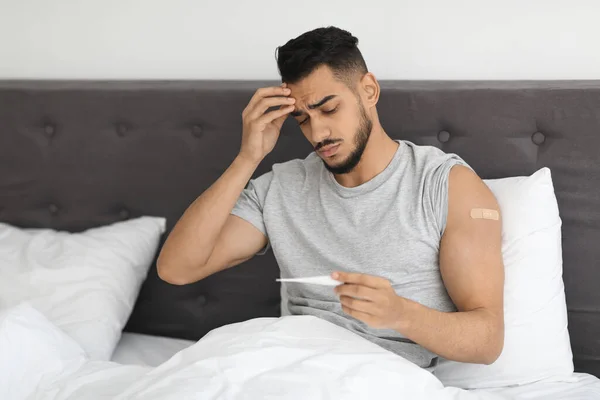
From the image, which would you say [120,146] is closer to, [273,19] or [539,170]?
[273,19]

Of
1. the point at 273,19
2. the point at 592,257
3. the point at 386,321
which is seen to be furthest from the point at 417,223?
the point at 273,19

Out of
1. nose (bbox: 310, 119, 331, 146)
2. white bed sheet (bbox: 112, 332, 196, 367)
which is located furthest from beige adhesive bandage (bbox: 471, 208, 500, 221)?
white bed sheet (bbox: 112, 332, 196, 367)

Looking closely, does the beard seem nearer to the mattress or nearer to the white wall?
the white wall

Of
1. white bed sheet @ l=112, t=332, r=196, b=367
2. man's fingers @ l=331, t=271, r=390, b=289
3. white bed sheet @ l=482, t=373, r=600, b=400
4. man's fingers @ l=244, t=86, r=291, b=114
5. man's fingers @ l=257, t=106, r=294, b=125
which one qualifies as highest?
man's fingers @ l=244, t=86, r=291, b=114

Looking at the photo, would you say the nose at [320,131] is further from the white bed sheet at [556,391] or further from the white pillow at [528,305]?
the white bed sheet at [556,391]

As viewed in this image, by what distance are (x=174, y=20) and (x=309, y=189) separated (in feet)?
2.40

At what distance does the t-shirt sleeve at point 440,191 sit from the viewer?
1.61 meters

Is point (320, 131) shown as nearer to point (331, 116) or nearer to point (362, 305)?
point (331, 116)

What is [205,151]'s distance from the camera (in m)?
2.03

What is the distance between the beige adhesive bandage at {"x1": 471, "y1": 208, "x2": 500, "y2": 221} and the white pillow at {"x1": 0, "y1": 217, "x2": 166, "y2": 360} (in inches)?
36.0

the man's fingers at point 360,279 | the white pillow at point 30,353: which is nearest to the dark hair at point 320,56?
the man's fingers at point 360,279

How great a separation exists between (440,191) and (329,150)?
0.26 metres

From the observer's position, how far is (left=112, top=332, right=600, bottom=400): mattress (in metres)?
1.59

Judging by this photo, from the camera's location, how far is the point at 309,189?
1.79 m
